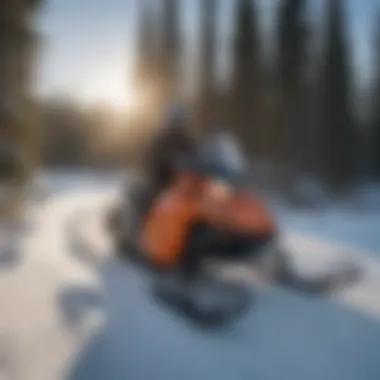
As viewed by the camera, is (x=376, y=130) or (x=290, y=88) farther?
(x=376, y=130)

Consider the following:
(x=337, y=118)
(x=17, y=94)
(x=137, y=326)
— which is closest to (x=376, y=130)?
(x=337, y=118)

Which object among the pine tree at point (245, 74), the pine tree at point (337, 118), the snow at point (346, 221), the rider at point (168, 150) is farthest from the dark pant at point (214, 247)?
the pine tree at point (337, 118)

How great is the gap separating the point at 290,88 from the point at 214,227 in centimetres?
167

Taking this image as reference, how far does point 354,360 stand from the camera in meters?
1.95

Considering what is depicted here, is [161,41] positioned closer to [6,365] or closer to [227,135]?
[227,135]

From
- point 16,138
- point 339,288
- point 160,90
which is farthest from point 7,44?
point 339,288

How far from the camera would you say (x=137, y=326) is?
2232 mm

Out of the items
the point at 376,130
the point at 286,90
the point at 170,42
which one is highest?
the point at 170,42

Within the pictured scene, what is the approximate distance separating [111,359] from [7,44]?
2505 millimetres

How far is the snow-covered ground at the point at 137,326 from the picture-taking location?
1.86m

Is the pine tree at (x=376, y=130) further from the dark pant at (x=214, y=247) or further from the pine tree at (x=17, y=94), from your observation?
the pine tree at (x=17, y=94)

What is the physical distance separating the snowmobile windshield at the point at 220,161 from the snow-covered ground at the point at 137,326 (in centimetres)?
40

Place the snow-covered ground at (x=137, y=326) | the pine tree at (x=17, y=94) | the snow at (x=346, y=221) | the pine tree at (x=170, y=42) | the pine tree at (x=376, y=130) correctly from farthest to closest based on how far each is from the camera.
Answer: the pine tree at (x=376, y=130), the snow at (x=346, y=221), the pine tree at (x=17, y=94), the pine tree at (x=170, y=42), the snow-covered ground at (x=137, y=326)

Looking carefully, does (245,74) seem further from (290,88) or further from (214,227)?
(214,227)
